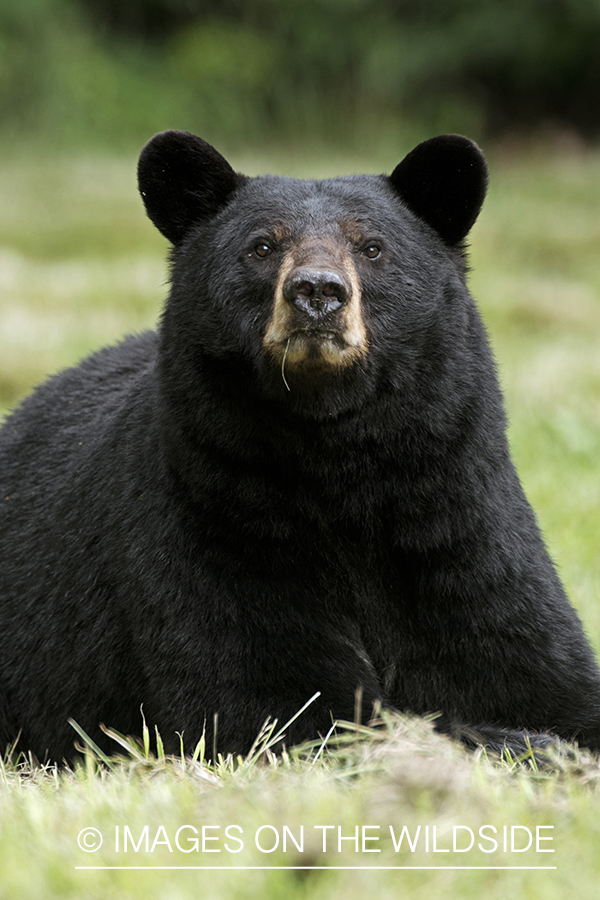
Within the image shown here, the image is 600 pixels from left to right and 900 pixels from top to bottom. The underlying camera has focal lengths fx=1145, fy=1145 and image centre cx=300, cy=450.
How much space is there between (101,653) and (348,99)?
732 inches

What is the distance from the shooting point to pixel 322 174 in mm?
16047

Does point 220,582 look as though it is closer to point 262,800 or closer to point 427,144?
point 262,800

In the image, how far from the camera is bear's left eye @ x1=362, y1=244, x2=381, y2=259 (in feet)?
11.3

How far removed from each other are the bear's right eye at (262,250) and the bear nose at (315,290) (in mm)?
415

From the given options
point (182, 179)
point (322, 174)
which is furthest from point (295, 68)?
point (182, 179)

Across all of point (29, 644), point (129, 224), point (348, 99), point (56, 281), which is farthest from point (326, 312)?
point (348, 99)

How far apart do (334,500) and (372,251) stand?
0.77m

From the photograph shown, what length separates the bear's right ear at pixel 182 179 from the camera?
146 inches

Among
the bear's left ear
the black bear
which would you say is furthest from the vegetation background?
the bear's left ear

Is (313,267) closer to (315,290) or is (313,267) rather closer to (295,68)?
(315,290)

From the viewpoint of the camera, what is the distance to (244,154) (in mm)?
18688

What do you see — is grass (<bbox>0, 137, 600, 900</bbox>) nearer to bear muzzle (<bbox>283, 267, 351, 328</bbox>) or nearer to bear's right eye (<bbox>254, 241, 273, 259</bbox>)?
bear muzzle (<bbox>283, 267, 351, 328</bbox>)

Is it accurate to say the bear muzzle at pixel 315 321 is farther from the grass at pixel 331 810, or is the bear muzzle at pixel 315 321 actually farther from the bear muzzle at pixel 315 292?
the grass at pixel 331 810

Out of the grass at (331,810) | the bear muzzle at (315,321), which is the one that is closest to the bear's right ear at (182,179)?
the bear muzzle at (315,321)
